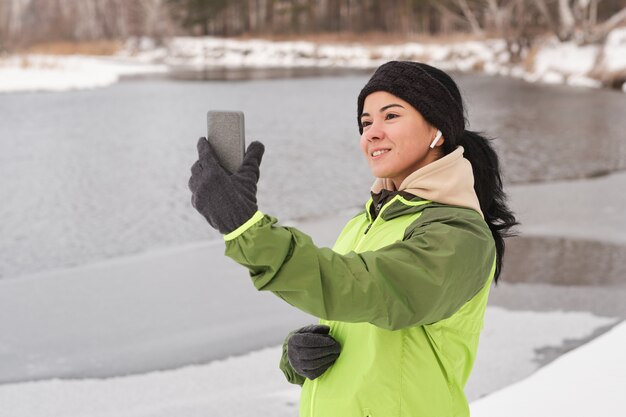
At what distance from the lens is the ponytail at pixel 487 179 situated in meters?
1.50

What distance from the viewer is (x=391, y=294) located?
112cm

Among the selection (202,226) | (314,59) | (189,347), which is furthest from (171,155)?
(314,59)

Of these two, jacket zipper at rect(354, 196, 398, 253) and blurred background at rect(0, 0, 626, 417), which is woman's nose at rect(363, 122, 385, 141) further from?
blurred background at rect(0, 0, 626, 417)

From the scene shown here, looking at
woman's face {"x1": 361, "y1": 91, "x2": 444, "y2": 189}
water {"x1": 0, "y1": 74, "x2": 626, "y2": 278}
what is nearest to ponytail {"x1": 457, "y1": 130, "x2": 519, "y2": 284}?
woman's face {"x1": 361, "y1": 91, "x2": 444, "y2": 189}

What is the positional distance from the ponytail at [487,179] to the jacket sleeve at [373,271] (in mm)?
291

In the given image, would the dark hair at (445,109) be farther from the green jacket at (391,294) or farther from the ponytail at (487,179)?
the green jacket at (391,294)

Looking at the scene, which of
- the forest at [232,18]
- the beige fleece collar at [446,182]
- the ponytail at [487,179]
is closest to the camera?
the beige fleece collar at [446,182]

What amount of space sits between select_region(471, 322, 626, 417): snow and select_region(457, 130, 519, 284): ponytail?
4.39ft

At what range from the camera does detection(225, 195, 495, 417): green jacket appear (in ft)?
3.50

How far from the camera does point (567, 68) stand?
20969 mm

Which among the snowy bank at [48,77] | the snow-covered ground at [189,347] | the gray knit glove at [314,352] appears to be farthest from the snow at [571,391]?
the snowy bank at [48,77]

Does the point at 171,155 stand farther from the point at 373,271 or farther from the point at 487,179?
the point at 373,271

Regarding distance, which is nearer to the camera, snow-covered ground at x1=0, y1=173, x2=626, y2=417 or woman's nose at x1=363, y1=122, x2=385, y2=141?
woman's nose at x1=363, y1=122, x2=385, y2=141

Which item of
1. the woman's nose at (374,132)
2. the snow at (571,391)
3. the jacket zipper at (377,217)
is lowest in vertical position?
the snow at (571,391)
